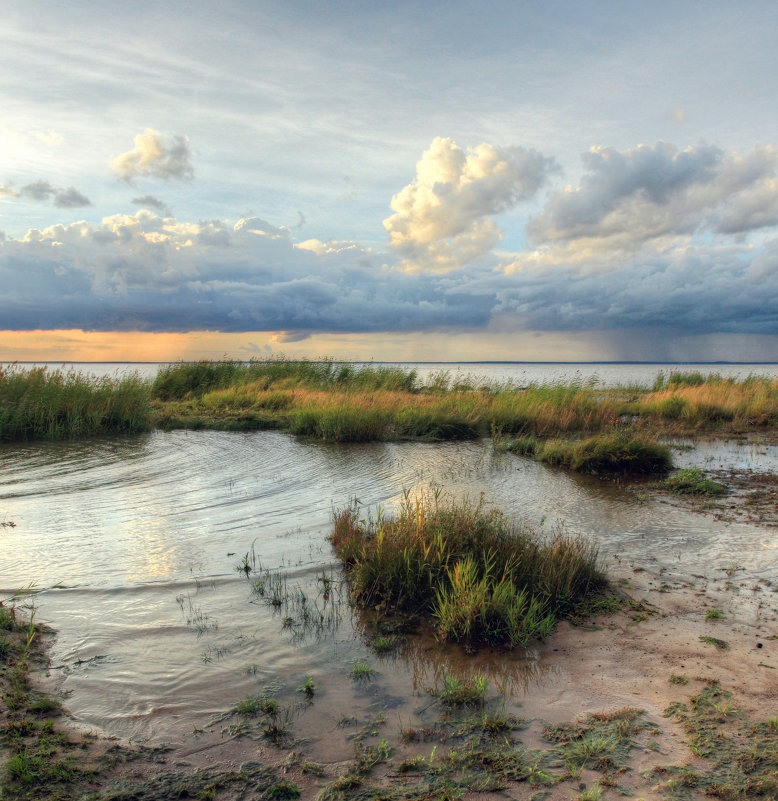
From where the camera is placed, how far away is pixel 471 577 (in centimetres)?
516

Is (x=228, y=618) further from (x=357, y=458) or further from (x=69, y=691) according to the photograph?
(x=357, y=458)

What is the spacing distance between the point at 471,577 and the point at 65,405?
1716 centimetres

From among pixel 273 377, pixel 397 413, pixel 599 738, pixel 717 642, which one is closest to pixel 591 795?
pixel 599 738

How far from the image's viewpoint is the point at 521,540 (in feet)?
20.4

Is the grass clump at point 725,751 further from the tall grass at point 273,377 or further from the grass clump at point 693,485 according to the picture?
the tall grass at point 273,377

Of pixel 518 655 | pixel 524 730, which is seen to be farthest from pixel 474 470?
pixel 524 730

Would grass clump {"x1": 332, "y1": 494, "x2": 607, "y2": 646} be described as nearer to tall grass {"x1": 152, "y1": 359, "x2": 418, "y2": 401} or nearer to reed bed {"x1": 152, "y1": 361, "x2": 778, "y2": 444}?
reed bed {"x1": 152, "y1": 361, "x2": 778, "y2": 444}

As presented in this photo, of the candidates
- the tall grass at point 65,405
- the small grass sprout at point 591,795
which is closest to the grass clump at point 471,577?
the small grass sprout at point 591,795

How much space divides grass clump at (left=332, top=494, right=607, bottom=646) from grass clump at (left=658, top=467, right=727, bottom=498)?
5.14 meters

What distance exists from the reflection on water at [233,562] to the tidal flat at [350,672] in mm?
28

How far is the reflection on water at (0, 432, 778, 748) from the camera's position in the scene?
13.5ft

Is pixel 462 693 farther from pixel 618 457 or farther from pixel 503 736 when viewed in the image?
pixel 618 457

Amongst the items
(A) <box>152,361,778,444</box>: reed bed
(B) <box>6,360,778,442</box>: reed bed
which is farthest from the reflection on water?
(A) <box>152,361,778,444</box>: reed bed

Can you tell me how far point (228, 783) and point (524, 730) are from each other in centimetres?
185
